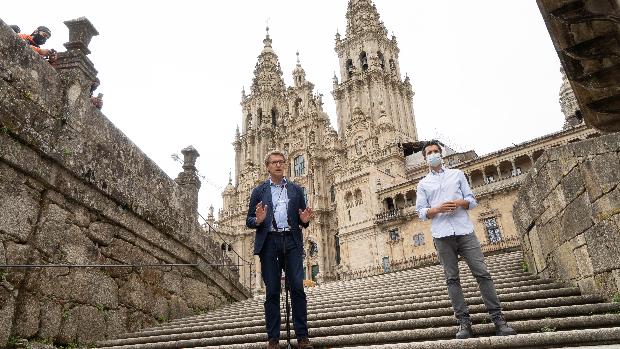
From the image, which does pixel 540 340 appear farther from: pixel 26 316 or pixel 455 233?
pixel 26 316

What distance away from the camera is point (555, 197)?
4.72 m

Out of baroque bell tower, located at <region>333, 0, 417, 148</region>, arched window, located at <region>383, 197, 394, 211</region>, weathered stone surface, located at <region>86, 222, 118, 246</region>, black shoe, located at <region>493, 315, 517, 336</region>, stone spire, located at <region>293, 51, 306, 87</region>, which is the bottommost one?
black shoe, located at <region>493, 315, 517, 336</region>

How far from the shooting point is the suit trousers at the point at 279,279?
376cm

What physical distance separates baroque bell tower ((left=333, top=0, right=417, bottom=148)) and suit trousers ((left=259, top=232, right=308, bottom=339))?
35.1m

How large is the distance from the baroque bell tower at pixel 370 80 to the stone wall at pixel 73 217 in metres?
32.8

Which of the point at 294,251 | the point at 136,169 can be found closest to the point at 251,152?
the point at 136,169

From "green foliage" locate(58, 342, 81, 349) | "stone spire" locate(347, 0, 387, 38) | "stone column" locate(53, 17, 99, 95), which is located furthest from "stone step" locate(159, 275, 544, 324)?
"stone spire" locate(347, 0, 387, 38)

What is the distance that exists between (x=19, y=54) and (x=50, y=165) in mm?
1291

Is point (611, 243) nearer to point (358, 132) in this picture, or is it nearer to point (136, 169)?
point (136, 169)

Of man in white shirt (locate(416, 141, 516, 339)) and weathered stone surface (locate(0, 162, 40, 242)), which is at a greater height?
weathered stone surface (locate(0, 162, 40, 242))

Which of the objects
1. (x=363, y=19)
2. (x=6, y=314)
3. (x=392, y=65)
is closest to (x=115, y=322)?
(x=6, y=314)

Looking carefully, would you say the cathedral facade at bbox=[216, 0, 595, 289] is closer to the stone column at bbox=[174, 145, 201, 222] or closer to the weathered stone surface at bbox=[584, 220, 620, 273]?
the stone column at bbox=[174, 145, 201, 222]

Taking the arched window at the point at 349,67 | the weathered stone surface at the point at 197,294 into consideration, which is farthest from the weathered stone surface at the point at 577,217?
the arched window at the point at 349,67

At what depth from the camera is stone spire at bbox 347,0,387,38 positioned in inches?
1833
